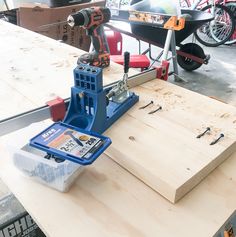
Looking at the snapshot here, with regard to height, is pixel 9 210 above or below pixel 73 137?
below

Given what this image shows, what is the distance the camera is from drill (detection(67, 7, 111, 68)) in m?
1.02

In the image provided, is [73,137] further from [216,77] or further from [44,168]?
[216,77]

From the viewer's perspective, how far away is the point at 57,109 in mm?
759

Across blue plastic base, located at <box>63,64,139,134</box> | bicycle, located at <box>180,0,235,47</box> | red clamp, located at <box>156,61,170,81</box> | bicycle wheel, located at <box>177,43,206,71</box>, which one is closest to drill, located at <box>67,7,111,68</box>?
red clamp, located at <box>156,61,170,81</box>

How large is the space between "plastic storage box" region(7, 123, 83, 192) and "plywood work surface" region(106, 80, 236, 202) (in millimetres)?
128

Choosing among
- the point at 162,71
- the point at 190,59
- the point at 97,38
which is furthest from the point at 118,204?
the point at 190,59

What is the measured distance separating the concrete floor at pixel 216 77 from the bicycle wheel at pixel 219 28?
23cm

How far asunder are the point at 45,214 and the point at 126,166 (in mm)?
200

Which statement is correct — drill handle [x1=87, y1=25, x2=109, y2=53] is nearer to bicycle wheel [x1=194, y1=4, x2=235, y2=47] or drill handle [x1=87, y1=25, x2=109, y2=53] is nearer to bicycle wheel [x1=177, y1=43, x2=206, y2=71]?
bicycle wheel [x1=177, y1=43, x2=206, y2=71]

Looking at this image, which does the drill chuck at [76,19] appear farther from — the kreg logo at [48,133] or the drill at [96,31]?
the kreg logo at [48,133]

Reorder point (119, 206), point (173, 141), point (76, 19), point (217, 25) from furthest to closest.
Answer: point (217, 25) → point (76, 19) → point (173, 141) → point (119, 206)

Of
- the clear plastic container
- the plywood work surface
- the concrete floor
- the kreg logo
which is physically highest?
the kreg logo

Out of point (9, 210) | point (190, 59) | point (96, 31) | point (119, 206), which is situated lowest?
point (190, 59)

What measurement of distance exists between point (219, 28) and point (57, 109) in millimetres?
3436
